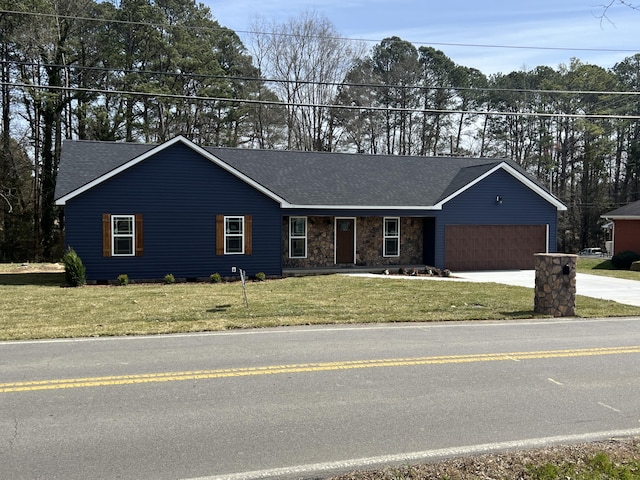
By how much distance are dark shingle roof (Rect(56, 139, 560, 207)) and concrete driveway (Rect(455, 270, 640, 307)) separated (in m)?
4.06

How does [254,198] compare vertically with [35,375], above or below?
above

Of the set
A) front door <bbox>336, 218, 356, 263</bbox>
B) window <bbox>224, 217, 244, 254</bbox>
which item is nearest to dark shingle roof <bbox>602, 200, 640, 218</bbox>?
front door <bbox>336, 218, 356, 263</bbox>

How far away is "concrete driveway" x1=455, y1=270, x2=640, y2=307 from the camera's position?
1732 cm

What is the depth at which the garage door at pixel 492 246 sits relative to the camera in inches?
1003

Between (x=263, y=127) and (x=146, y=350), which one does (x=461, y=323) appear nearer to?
(x=146, y=350)

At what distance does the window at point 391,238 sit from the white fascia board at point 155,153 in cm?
581

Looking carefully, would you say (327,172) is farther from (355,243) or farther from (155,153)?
(155,153)

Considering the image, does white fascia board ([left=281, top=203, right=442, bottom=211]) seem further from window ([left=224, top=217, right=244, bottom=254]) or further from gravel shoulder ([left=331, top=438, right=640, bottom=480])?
gravel shoulder ([left=331, top=438, right=640, bottom=480])

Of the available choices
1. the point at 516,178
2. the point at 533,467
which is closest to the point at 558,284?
the point at 533,467

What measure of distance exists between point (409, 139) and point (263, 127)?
13.7 m

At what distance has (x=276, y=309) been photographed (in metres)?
13.4

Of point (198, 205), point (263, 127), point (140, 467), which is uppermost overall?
point (263, 127)

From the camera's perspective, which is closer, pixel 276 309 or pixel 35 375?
pixel 35 375

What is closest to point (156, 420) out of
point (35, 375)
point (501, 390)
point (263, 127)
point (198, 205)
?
point (35, 375)
